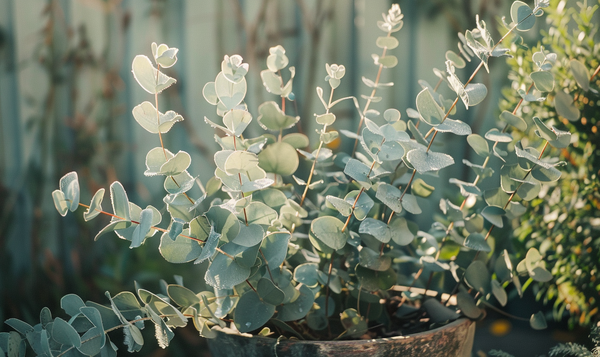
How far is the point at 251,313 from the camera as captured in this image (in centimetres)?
51

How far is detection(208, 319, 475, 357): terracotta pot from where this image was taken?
19.9 inches

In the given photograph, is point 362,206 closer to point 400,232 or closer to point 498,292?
point 400,232

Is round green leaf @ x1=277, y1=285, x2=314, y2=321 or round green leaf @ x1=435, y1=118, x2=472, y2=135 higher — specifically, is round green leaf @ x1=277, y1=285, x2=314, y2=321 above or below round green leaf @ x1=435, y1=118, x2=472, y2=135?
below

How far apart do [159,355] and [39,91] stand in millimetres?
732

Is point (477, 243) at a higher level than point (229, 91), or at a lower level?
lower

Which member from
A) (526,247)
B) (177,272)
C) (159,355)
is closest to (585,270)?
(526,247)

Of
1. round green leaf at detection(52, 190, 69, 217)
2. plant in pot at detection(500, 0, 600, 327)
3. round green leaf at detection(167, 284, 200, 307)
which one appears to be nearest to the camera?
round green leaf at detection(52, 190, 69, 217)

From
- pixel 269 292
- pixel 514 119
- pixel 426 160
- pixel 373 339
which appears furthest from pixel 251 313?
pixel 514 119

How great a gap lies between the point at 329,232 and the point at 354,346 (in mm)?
122

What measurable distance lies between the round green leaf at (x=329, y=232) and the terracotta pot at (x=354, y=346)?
0.34 feet

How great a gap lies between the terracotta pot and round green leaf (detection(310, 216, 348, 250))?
0.10m

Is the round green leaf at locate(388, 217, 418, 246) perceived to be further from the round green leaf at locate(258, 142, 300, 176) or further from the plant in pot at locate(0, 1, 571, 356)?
the round green leaf at locate(258, 142, 300, 176)

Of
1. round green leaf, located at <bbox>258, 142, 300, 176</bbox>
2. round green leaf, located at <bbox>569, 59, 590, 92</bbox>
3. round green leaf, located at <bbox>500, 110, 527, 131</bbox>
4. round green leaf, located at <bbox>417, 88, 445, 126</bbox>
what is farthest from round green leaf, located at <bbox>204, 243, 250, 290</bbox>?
round green leaf, located at <bbox>569, 59, 590, 92</bbox>

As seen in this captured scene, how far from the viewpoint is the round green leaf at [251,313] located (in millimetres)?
505
